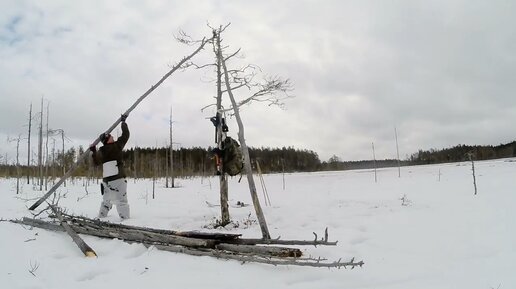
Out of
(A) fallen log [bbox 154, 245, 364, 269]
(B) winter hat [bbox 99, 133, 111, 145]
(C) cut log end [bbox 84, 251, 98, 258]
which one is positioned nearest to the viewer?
(A) fallen log [bbox 154, 245, 364, 269]

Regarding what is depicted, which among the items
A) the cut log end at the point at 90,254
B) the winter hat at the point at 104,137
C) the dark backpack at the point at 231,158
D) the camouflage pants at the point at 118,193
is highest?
the winter hat at the point at 104,137

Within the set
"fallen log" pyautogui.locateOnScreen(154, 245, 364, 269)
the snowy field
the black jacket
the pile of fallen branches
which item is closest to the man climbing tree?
the black jacket

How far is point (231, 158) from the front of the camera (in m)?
8.45

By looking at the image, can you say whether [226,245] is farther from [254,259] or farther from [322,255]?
[322,255]

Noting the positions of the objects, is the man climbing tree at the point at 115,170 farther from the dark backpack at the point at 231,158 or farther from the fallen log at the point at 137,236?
the dark backpack at the point at 231,158

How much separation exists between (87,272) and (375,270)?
3984mm

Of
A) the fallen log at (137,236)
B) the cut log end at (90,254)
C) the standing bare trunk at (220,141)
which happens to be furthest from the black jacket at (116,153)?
the cut log end at (90,254)

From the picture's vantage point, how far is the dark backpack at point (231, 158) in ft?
27.6

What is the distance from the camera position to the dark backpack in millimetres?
8398

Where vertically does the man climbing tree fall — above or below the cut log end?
above

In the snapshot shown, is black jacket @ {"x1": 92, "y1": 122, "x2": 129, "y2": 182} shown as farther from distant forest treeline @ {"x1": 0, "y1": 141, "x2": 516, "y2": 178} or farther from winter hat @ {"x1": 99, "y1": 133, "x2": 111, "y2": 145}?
distant forest treeline @ {"x1": 0, "y1": 141, "x2": 516, "y2": 178}

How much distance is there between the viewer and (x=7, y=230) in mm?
7055

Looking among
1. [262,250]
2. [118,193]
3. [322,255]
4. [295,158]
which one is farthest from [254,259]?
[295,158]

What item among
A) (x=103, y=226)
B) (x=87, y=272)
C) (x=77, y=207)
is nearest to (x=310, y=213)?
(x=103, y=226)
